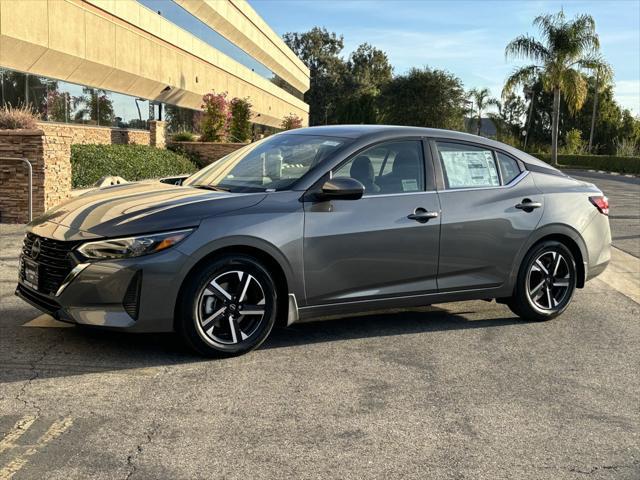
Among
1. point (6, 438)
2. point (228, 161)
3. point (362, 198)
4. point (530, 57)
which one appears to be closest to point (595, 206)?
point (362, 198)

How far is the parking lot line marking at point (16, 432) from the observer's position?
3.79m

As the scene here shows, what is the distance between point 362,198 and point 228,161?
54.6 inches

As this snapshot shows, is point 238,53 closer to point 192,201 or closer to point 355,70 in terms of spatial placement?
point 192,201

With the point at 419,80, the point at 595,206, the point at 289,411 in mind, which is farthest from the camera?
the point at 419,80

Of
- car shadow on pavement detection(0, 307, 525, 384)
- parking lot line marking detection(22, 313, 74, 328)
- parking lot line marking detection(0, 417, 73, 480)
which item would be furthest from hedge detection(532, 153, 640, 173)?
parking lot line marking detection(0, 417, 73, 480)

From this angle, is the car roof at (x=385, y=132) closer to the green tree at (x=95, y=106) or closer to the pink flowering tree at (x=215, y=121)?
the green tree at (x=95, y=106)

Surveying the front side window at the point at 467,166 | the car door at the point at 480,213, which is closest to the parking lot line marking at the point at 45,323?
the car door at the point at 480,213

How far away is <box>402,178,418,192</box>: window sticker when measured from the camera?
614 centimetres

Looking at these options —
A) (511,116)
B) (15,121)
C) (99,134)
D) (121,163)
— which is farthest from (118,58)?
(511,116)

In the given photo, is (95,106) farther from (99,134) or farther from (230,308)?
(230,308)

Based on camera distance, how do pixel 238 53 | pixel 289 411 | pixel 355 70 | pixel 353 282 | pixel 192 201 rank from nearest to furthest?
pixel 289 411
pixel 192 201
pixel 353 282
pixel 238 53
pixel 355 70

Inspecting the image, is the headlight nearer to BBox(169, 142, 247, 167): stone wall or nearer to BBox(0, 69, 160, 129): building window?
BBox(0, 69, 160, 129): building window

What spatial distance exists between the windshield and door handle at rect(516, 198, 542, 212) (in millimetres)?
1669

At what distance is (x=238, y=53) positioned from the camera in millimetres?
46469
